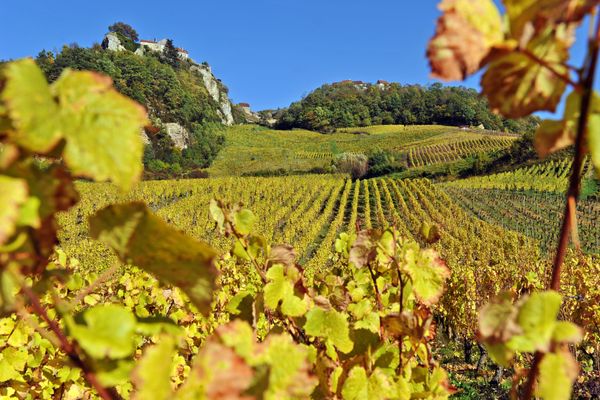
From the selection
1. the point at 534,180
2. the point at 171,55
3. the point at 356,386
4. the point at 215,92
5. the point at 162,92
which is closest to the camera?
the point at 356,386

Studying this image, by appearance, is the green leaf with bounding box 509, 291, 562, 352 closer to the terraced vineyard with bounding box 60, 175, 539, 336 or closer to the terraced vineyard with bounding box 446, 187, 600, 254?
the terraced vineyard with bounding box 60, 175, 539, 336

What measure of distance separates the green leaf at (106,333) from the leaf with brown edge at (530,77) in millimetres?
386

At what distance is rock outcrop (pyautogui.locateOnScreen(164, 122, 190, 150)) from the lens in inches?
2266

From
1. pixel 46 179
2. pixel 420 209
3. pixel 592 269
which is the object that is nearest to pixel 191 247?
pixel 46 179

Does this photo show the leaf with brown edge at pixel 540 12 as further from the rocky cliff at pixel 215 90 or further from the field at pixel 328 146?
the rocky cliff at pixel 215 90

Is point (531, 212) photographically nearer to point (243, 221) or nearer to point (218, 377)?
point (243, 221)

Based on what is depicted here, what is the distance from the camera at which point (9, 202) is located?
0.99 ft

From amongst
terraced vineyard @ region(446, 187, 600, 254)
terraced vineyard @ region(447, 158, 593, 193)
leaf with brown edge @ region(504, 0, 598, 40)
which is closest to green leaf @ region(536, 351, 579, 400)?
leaf with brown edge @ region(504, 0, 598, 40)

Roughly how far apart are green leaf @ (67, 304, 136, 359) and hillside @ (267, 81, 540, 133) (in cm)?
7550

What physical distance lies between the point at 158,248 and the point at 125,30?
295 feet

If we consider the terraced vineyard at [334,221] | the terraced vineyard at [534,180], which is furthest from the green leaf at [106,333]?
the terraced vineyard at [534,180]

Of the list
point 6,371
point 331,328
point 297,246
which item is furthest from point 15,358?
point 297,246

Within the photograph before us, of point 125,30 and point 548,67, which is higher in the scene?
point 125,30

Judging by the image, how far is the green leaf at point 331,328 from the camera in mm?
787
